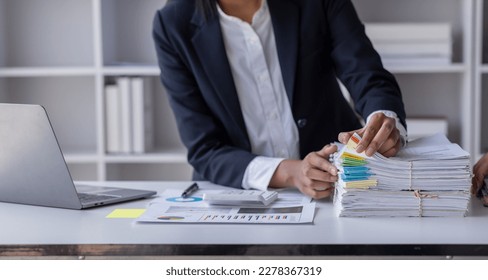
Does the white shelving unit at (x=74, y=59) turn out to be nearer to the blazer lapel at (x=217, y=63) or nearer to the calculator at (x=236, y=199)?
the blazer lapel at (x=217, y=63)

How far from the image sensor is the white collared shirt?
1945 mm

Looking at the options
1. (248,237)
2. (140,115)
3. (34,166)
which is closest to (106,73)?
(140,115)

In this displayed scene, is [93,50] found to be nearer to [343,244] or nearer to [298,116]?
[298,116]

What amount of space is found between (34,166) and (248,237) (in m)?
0.51

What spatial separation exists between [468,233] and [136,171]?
2350mm

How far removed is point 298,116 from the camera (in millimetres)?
1967

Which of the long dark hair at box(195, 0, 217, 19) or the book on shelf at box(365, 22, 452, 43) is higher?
the long dark hair at box(195, 0, 217, 19)

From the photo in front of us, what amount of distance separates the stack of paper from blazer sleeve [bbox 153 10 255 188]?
1.66ft

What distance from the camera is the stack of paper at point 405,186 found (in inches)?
55.1

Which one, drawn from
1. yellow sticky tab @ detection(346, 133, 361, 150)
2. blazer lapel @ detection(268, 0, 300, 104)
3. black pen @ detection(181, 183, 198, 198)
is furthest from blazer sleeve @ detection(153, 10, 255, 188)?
yellow sticky tab @ detection(346, 133, 361, 150)

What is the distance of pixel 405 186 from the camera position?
4.63ft

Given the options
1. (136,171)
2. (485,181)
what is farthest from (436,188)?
(136,171)

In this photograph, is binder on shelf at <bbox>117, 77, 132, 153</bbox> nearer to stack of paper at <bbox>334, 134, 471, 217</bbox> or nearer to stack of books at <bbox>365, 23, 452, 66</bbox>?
stack of books at <bbox>365, 23, 452, 66</bbox>

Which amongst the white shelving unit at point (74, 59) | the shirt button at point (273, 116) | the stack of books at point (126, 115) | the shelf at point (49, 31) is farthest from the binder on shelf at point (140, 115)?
the shirt button at point (273, 116)
